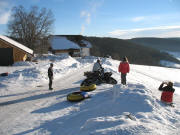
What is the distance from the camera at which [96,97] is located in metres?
8.92

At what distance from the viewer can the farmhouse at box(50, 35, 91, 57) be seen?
5497cm

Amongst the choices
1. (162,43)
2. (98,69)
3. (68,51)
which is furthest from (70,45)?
(162,43)

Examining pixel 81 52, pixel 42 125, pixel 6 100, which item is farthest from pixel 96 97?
pixel 81 52

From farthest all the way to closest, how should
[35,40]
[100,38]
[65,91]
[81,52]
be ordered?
[100,38] → [81,52] → [35,40] → [65,91]

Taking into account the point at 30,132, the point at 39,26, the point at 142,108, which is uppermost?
the point at 39,26

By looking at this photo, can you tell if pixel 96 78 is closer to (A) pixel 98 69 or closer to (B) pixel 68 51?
(A) pixel 98 69

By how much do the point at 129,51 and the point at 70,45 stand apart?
6093 cm

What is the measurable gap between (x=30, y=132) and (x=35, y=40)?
37599 mm

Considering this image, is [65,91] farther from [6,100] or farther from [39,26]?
[39,26]

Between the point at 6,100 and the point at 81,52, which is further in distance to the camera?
the point at 81,52

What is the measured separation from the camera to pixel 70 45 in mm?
56500

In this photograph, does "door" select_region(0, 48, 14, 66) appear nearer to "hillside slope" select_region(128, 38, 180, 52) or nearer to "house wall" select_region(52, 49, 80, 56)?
"house wall" select_region(52, 49, 80, 56)

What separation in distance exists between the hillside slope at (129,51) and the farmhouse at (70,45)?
3116cm

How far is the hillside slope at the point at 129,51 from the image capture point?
Answer: 323 feet
